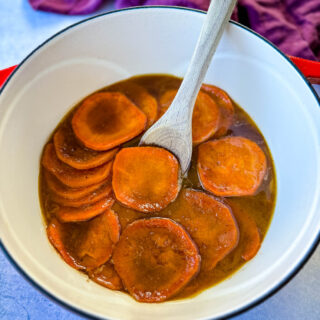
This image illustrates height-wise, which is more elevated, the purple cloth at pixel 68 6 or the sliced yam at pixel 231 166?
the purple cloth at pixel 68 6

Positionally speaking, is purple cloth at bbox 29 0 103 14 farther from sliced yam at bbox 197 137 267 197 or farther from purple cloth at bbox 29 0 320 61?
sliced yam at bbox 197 137 267 197

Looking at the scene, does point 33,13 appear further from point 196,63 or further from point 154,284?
point 154,284

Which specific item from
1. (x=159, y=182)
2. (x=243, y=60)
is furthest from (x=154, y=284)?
(x=243, y=60)

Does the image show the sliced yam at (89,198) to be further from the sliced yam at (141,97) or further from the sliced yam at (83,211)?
the sliced yam at (141,97)

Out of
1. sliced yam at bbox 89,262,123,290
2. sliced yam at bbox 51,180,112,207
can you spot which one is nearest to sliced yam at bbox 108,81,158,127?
sliced yam at bbox 51,180,112,207

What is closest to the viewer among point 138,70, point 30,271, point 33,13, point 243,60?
point 30,271

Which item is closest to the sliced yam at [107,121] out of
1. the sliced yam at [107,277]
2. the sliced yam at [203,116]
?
the sliced yam at [203,116]
